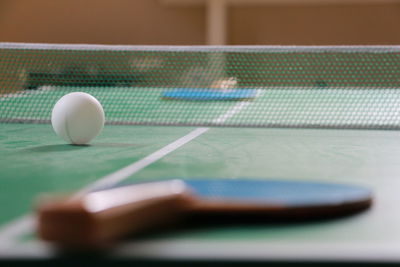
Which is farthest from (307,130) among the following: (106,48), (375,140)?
(106,48)

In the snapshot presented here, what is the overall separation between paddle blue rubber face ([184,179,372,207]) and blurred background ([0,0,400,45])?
1539cm

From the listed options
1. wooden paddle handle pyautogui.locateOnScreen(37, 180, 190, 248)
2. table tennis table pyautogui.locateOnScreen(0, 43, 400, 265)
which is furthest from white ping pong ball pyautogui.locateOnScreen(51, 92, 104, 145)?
wooden paddle handle pyautogui.locateOnScreen(37, 180, 190, 248)

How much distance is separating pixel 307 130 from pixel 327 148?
1.13m

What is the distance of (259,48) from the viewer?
5.45m

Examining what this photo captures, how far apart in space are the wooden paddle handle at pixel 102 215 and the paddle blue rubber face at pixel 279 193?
225mm

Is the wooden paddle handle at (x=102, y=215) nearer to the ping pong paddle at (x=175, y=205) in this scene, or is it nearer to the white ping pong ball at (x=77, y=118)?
the ping pong paddle at (x=175, y=205)

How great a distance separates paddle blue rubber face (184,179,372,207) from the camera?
193cm

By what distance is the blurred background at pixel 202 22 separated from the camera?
17.6 metres

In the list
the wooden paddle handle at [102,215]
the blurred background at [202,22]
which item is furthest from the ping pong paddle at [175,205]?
the blurred background at [202,22]

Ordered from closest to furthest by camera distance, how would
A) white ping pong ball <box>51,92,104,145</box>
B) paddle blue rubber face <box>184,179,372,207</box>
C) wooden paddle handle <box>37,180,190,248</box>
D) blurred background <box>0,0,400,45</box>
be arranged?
wooden paddle handle <box>37,180,190,248</box> → paddle blue rubber face <box>184,179,372,207</box> → white ping pong ball <box>51,92,104,145</box> → blurred background <box>0,0,400,45</box>

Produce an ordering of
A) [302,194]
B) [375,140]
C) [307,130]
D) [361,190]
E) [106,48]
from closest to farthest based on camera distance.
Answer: [302,194] → [361,190] → [375,140] → [307,130] → [106,48]

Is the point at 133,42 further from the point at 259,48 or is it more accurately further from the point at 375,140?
the point at 375,140

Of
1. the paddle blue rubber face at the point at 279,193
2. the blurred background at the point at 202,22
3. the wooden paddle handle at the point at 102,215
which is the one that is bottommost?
the wooden paddle handle at the point at 102,215

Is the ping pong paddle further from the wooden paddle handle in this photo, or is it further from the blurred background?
the blurred background
